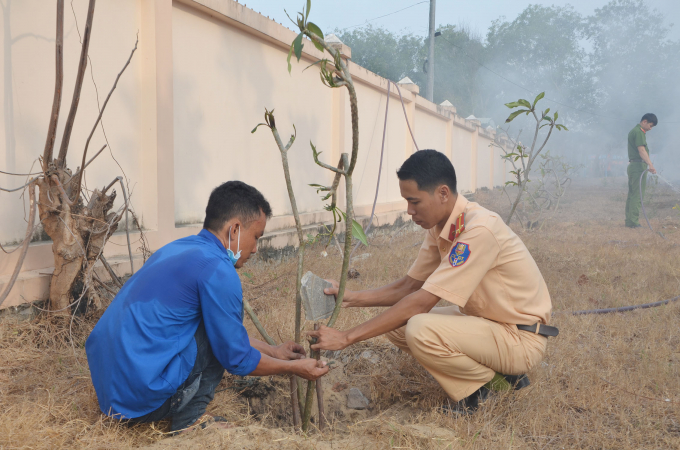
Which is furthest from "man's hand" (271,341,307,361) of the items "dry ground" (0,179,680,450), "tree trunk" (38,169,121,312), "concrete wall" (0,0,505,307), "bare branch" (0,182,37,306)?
"concrete wall" (0,0,505,307)

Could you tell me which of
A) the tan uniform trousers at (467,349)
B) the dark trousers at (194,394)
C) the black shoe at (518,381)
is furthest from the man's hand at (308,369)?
the black shoe at (518,381)

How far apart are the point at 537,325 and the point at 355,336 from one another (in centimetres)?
89

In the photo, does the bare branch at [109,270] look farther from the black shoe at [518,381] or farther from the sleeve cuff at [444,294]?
the black shoe at [518,381]

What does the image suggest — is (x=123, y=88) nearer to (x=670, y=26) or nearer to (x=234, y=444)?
(x=234, y=444)

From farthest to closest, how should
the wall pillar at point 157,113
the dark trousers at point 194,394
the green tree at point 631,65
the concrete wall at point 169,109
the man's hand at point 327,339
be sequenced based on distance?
the green tree at point 631,65 < the wall pillar at point 157,113 < the concrete wall at point 169,109 < the man's hand at point 327,339 < the dark trousers at point 194,394

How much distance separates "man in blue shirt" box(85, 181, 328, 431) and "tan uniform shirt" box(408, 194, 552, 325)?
0.70 m

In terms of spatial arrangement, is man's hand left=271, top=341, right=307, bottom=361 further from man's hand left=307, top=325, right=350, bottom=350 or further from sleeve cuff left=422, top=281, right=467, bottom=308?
sleeve cuff left=422, top=281, right=467, bottom=308

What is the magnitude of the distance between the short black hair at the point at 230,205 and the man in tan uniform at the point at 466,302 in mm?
523

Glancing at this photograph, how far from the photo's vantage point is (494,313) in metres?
2.40

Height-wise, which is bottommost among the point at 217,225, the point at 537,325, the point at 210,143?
the point at 537,325

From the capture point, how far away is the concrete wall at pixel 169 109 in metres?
2.98

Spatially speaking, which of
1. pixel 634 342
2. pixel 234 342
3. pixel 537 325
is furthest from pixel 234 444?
pixel 634 342

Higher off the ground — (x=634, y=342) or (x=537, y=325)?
(x=537, y=325)

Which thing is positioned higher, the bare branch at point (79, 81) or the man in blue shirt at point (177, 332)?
the bare branch at point (79, 81)
